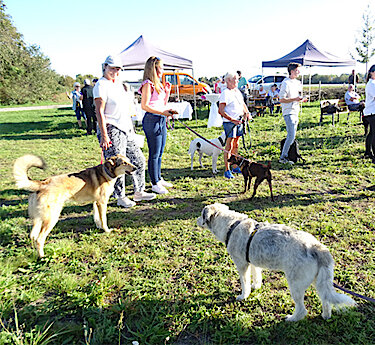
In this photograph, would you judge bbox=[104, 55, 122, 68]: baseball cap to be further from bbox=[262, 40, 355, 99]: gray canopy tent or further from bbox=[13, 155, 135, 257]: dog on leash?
bbox=[262, 40, 355, 99]: gray canopy tent

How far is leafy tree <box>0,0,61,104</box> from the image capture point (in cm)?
2885

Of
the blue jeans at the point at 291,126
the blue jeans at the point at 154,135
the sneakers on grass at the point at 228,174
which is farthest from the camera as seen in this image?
the blue jeans at the point at 291,126

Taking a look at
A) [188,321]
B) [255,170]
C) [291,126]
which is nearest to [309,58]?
[291,126]

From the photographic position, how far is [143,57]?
12031mm

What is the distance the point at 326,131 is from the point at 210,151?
629cm

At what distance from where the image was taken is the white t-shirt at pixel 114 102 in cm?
370

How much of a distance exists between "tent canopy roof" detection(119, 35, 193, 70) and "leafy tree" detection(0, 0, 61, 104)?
78.2 ft

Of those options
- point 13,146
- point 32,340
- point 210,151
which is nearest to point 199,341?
point 32,340

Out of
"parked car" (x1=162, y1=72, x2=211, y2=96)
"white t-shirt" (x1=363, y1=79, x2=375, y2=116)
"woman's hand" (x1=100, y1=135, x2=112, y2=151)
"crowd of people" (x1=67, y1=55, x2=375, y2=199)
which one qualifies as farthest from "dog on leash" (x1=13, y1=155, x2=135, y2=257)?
"parked car" (x1=162, y1=72, x2=211, y2=96)

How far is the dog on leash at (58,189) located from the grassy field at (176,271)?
0.32 metres

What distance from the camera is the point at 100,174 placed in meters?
3.87

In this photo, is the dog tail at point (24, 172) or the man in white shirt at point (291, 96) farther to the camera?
the man in white shirt at point (291, 96)

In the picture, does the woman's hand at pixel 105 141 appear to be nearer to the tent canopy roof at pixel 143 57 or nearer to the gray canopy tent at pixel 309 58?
the tent canopy roof at pixel 143 57

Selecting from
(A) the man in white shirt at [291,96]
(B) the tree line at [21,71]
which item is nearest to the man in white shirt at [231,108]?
(A) the man in white shirt at [291,96]
